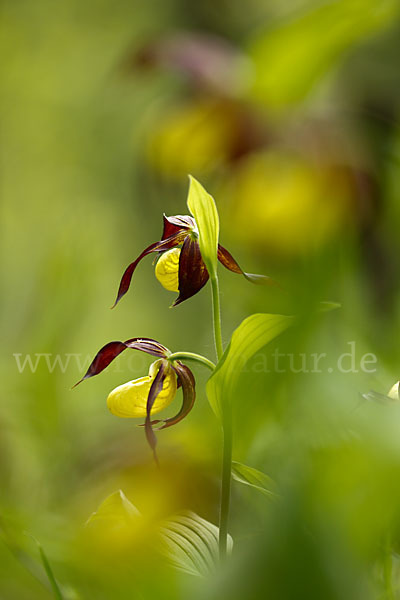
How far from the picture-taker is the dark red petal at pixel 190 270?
272 mm

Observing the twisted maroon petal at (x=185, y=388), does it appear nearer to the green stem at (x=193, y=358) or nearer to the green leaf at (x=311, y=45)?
the green stem at (x=193, y=358)

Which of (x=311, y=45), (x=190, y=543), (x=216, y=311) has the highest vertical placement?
(x=311, y=45)

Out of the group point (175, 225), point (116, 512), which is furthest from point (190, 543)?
point (175, 225)

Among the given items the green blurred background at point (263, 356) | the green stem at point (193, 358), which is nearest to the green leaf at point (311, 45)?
the green blurred background at point (263, 356)

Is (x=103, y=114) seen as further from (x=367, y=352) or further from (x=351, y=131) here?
(x=367, y=352)

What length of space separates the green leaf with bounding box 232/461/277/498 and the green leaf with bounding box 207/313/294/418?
3 cm

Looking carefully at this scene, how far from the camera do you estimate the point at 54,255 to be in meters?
0.57

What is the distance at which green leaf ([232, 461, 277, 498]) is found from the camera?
251 mm

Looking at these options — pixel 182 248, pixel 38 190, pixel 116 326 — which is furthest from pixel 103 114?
pixel 182 248

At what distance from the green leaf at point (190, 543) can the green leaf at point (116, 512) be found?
2 centimetres

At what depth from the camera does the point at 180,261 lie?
0.90 ft

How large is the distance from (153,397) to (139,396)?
12 millimetres

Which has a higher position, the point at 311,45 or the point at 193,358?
the point at 311,45

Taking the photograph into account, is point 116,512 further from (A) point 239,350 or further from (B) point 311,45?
(B) point 311,45
